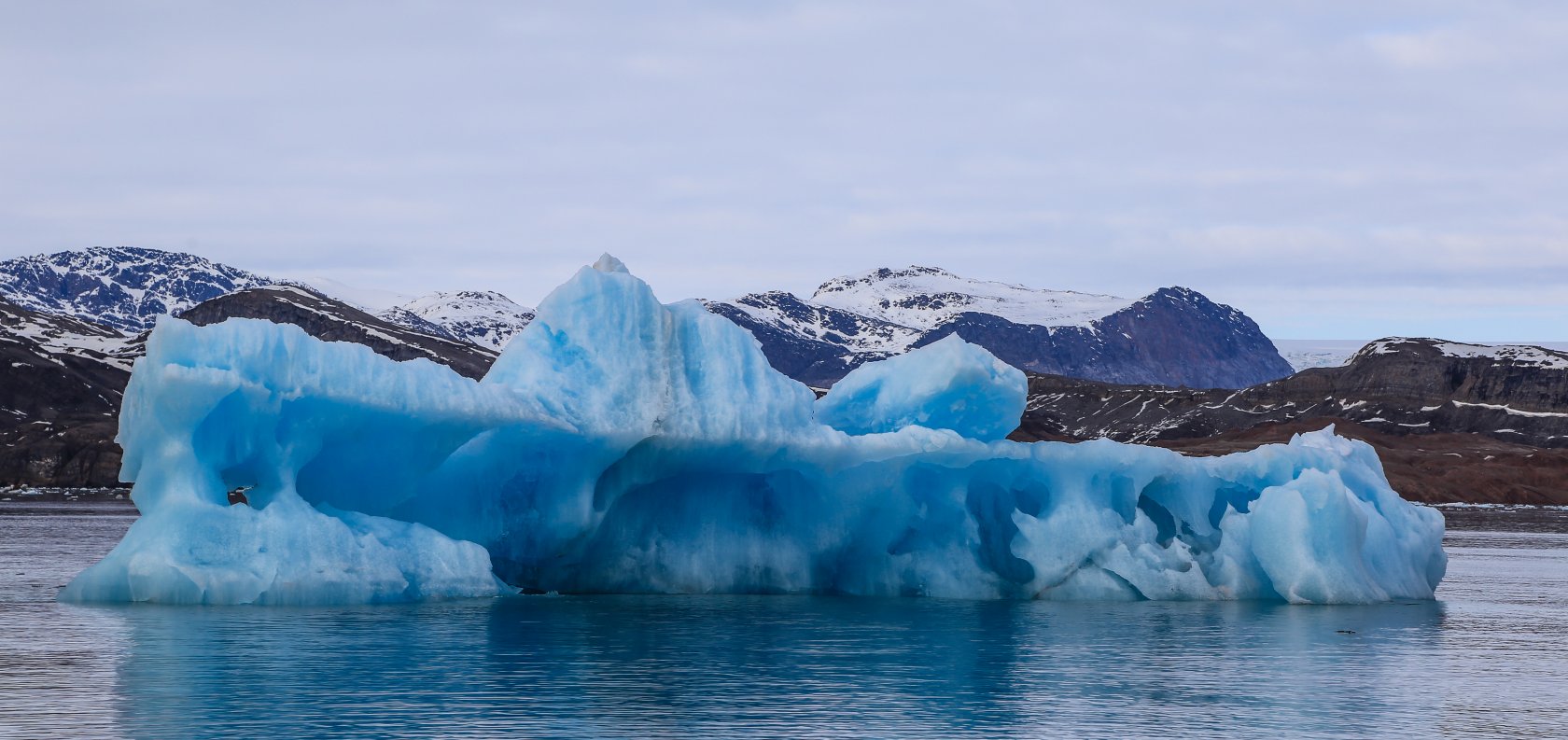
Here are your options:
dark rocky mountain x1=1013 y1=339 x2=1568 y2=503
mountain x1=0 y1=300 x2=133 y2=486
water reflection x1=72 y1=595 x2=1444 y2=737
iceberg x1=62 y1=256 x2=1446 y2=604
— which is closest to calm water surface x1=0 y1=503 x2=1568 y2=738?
water reflection x1=72 y1=595 x2=1444 y2=737

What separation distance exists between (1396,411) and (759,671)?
4684 inches

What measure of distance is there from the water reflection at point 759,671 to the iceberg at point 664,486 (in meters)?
1.02

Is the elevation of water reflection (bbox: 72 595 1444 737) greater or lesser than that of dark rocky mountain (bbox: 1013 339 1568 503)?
lesser

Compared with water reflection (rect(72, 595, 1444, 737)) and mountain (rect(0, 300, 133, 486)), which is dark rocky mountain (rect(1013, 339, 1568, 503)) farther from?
water reflection (rect(72, 595, 1444, 737))

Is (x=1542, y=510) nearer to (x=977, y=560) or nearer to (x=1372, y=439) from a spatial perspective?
(x=1372, y=439)

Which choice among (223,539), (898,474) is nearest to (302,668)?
(223,539)

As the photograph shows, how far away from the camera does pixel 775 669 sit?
19.8 meters

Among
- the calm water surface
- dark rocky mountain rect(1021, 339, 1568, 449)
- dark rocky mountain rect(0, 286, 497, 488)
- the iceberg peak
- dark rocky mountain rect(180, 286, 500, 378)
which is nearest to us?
the calm water surface

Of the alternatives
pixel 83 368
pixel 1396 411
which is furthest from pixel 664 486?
pixel 83 368

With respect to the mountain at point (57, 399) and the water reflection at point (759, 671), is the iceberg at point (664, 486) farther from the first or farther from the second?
the mountain at point (57, 399)

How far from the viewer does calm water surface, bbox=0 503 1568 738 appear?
1587 cm

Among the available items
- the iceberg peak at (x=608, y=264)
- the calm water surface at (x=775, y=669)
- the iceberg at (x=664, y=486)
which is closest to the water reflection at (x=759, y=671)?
the calm water surface at (x=775, y=669)

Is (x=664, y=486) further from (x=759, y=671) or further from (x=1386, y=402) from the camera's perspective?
(x=1386, y=402)

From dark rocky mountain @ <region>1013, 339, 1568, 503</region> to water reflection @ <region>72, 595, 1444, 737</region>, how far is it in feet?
276
